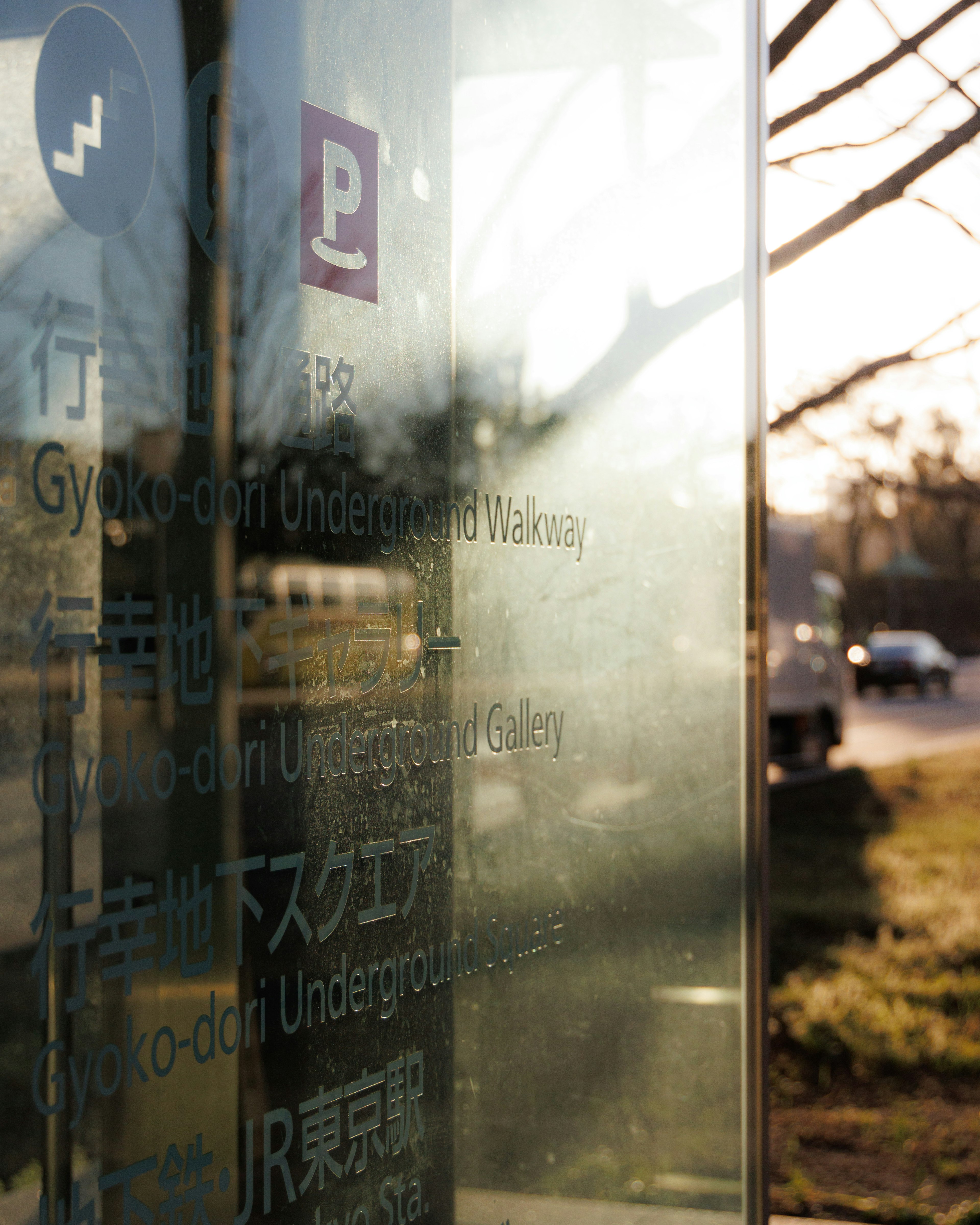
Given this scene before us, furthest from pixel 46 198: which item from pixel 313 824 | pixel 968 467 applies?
pixel 968 467

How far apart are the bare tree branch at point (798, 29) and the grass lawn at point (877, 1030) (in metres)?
3.65

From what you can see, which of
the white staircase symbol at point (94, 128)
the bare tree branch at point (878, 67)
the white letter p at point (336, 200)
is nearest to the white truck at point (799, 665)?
the bare tree branch at point (878, 67)

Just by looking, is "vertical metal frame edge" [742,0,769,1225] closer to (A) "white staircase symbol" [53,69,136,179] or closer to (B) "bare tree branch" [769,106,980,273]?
(B) "bare tree branch" [769,106,980,273]

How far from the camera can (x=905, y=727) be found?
26750 millimetres

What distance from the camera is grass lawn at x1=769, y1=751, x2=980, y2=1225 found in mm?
4316

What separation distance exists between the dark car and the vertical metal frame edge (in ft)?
116

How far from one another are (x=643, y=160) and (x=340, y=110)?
1071mm

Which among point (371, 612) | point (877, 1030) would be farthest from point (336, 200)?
point (877, 1030)

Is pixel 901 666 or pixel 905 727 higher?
pixel 901 666

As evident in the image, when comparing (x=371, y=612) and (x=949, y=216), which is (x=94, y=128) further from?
(x=949, y=216)

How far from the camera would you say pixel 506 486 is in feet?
7.60

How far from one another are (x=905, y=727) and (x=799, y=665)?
983 centimetres

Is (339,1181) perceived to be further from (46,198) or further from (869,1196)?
(869,1196)

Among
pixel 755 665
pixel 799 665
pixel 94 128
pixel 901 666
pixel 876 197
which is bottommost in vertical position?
pixel 901 666
